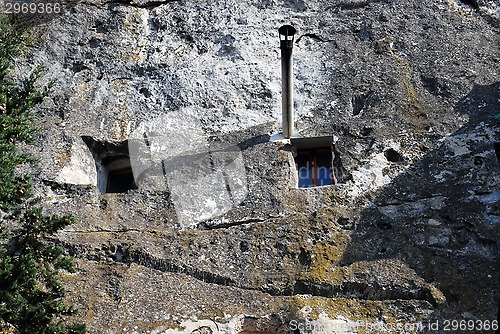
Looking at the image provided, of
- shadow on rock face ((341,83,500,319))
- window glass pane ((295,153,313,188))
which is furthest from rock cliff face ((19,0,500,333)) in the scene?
window glass pane ((295,153,313,188))

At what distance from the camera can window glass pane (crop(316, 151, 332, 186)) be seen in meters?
→ 11.0

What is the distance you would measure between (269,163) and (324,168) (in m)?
0.62

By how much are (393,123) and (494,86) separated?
1.24 meters

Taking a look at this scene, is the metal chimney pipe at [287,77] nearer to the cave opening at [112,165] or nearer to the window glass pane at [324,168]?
the window glass pane at [324,168]

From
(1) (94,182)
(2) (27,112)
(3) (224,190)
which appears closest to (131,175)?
(1) (94,182)

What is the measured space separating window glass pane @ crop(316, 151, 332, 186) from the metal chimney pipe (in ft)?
1.44

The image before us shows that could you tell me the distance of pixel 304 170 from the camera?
11195 mm

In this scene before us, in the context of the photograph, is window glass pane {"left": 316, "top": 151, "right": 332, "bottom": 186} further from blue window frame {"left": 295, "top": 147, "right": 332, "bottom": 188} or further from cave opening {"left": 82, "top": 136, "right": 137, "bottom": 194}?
cave opening {"left": 82, "top": 136, "right": 137, "bottom": 194}

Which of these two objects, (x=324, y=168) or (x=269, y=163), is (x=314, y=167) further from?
(x=269, y=163)

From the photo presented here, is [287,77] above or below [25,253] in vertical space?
above

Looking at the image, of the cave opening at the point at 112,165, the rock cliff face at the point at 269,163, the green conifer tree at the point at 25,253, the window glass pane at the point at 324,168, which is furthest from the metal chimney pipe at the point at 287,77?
the green conifer tree at the point at 25,253

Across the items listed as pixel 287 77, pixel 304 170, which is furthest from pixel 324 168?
pixel 287 77

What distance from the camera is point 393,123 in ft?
36.6

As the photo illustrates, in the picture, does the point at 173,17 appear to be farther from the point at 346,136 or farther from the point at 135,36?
the point at 346,136
